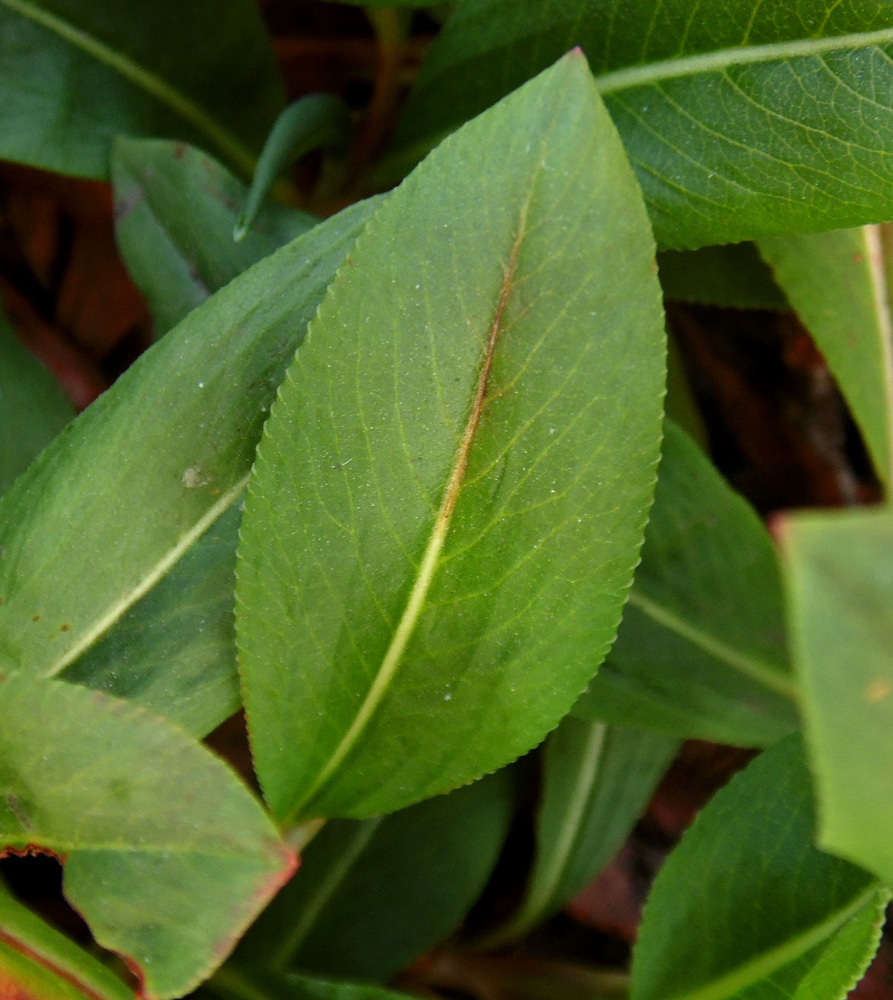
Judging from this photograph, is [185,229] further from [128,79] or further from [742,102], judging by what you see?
[742,102]

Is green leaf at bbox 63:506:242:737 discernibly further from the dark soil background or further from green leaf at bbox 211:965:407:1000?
the dark soil background

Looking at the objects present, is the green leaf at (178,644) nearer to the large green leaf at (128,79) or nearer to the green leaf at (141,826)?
the green leaf at (141,826)

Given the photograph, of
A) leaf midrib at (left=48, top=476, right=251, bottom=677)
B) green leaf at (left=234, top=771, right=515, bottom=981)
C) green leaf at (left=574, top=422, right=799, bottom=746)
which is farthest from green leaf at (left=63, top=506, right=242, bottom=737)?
green leaf at (left=234, top=771, right=515, bottom=981)

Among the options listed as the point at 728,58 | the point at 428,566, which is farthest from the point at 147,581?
the point at 728,58

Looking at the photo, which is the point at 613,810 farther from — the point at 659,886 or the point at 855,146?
the point at 855,146

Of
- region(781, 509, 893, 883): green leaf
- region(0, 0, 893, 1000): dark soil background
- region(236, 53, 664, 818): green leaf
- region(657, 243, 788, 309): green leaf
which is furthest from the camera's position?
region(0, 0, 893, 1000): dark soil background

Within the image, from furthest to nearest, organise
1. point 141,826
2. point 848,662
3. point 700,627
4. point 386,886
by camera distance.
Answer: point 386,886 → point 700,627 → point 141,826 → point 848,662

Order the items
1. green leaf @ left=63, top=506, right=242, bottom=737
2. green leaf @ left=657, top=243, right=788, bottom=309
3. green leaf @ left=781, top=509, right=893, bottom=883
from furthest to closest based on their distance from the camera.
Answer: green leaf @ left=657, top=243, right=788, bottom=309, green leaf @ left=63, top=506, right=242, bottom=737, green leaf @ left=781, top=509, right=893, bottom=883

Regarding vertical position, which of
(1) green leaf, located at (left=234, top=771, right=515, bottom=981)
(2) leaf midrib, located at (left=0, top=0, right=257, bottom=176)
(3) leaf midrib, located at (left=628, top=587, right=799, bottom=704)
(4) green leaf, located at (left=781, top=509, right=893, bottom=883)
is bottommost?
(1) green leaf, located at (left=234, top=771, right=515, bottom=981)
